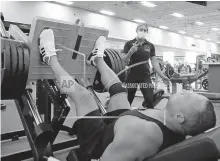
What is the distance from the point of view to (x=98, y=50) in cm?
190

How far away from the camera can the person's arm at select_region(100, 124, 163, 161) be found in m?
0.84

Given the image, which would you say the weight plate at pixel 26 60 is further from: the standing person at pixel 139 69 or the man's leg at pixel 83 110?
the standing person at pixel 139 69

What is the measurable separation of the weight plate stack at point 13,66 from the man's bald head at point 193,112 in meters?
1.10

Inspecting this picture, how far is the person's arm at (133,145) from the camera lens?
0.84 metres

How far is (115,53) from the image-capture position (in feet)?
7.13

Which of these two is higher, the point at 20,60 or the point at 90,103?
the point at 20,60

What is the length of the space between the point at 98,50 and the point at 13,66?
0.67 metres

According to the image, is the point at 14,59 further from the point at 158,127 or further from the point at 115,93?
the point at 158,127

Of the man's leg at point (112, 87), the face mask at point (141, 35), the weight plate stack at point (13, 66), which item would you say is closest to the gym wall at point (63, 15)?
the face mask at point (141, 35)

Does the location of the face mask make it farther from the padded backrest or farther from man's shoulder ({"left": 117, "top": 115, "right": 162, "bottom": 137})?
the padded backrest

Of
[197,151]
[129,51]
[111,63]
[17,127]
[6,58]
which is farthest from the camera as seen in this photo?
[17,127]

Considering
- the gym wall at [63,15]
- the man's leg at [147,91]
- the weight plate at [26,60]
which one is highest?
the gym wall at [63,15]

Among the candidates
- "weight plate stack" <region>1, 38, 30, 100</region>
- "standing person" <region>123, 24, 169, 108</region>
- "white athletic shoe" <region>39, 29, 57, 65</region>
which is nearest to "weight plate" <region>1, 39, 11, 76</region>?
"weight plate stack" <region>1, 38, 30, 100</region>

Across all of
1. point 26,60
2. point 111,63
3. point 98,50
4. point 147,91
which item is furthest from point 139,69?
point 26,60
